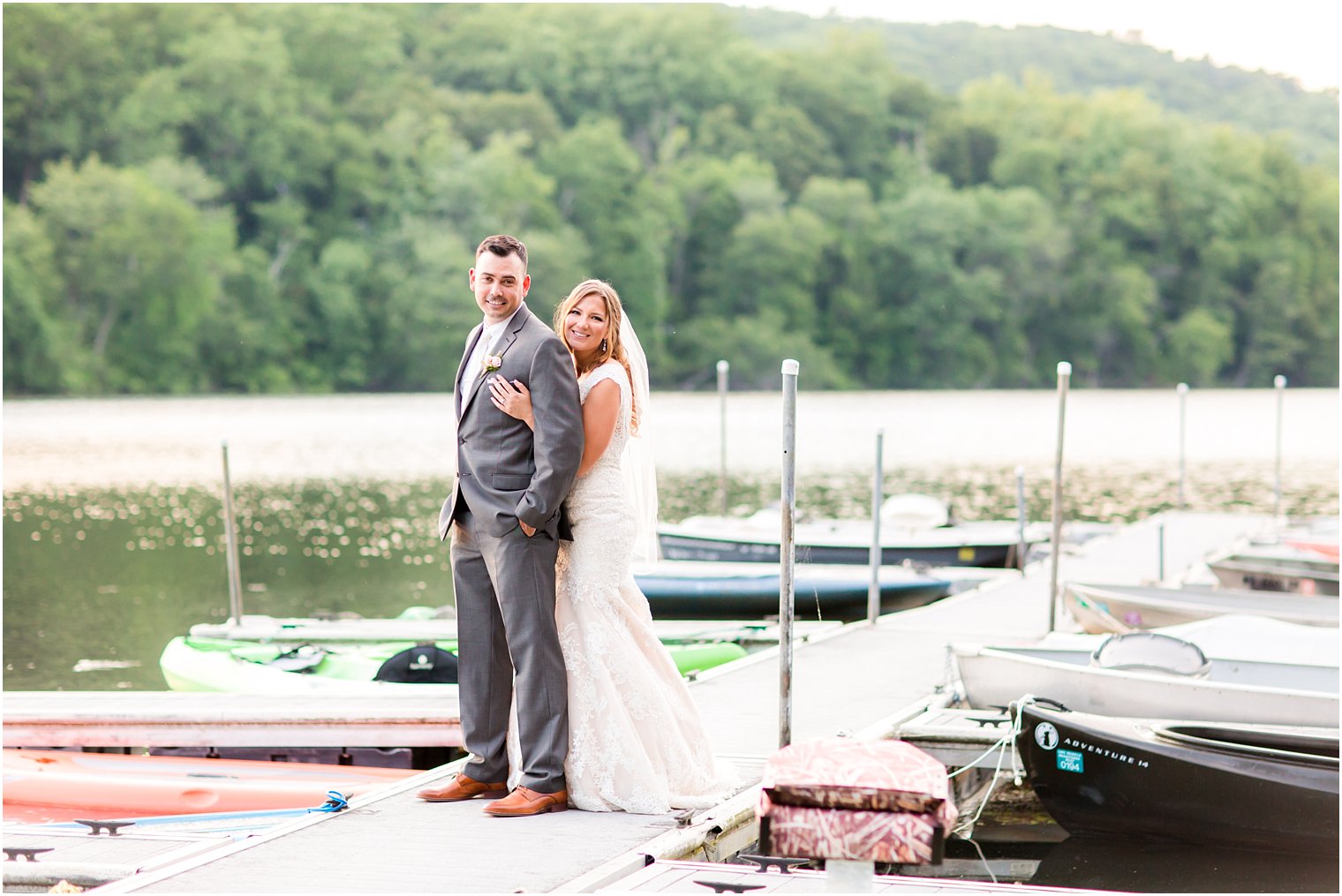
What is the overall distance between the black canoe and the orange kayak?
330 centimetres

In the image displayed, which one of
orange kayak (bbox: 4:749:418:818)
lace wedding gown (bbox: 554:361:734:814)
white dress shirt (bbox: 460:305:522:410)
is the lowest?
orange kayak (bbox: 4:749:418:818)

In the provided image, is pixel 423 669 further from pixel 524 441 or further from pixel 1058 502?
pixel 1058 502

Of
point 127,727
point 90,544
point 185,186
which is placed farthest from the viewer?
point 185,186

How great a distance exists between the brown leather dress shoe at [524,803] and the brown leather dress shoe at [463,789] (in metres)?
0.21

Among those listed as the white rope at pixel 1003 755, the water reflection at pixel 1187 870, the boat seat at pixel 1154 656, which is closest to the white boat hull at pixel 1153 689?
the boat seat at pixel 1154 656

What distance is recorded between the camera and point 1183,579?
1562cm

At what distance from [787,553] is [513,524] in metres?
1.59

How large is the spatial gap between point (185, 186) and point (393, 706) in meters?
56.0

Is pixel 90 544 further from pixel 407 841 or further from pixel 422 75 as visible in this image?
pixel 422 75

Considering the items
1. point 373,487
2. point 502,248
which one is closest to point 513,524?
point 502,248

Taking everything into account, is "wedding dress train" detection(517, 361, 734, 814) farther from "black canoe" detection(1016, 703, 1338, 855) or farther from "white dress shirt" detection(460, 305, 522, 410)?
"black canoe" detection(1016, 703, 1338, 855)

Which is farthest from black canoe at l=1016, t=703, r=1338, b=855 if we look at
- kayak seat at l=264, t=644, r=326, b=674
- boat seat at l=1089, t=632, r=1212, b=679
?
kayak seat at l=264, t=644, r=326, b=674

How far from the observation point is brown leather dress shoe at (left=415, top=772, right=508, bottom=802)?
5.95 m

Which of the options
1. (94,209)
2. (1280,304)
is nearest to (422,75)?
(94,209)
